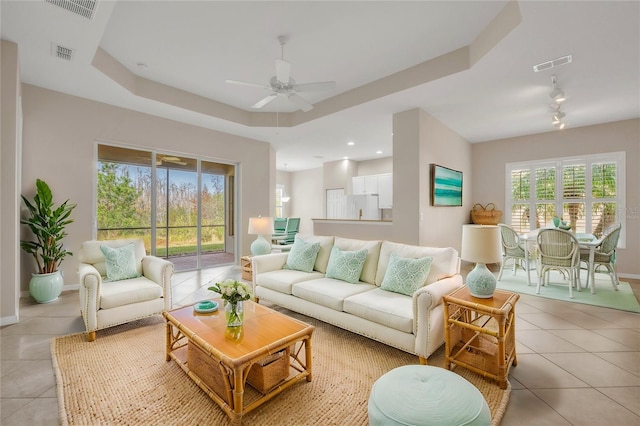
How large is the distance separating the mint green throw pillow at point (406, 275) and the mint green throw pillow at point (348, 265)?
0.36 m

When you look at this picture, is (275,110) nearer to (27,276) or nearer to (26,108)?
(26,108)

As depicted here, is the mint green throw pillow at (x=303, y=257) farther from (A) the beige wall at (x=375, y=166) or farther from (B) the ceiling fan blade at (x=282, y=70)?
(A) the beige wall at (x=375, y=166)

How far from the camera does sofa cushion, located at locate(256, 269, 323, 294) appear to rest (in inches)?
130

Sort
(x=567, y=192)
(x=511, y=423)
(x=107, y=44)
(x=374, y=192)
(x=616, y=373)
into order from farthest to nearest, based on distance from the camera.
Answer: (x=374, y=192) → (x=567, y=192) → (x=107, y=44) → (x=616, y=373) → (x=511, y=423)

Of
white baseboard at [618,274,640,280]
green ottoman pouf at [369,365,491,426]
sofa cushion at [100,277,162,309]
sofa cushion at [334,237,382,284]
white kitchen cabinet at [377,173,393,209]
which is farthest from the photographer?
white kitchen cabinet at [377,173,393,209]

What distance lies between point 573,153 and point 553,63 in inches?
142

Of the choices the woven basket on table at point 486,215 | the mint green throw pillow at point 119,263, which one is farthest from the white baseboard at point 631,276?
the mint green throw pillow at point 119,263

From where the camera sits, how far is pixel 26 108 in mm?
3959

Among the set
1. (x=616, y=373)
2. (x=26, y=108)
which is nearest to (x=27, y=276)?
(x=26, y=108)

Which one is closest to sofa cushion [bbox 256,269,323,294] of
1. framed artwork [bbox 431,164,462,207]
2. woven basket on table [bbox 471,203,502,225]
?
framed artwork [bbox 431,164,462,207]

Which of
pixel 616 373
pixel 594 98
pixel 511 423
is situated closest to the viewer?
pixel 511 423

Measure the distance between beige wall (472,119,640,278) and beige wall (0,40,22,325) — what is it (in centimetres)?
788

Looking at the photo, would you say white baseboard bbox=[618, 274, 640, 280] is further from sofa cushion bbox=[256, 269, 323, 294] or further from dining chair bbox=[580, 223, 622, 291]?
sofa cushion bbox=[256, 269, 323, 294]

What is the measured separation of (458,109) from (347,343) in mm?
3970
